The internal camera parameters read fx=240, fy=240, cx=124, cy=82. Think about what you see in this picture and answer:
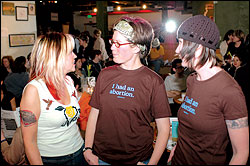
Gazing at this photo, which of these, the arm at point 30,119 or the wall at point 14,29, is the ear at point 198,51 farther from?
the wall at point 14,29

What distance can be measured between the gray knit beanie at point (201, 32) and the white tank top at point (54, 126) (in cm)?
95

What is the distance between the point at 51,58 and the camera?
1650 millimetres

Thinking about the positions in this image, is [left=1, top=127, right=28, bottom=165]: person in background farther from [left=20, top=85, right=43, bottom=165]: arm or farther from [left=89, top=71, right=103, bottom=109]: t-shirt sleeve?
[left=89, top=71, right=103, bottom=109]: t-shirt sleeve

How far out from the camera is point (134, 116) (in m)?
1.59

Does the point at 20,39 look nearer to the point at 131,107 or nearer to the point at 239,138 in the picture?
the point at 131,107

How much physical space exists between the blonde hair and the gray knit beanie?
0.84 metres

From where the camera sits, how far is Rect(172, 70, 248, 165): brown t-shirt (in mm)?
1318

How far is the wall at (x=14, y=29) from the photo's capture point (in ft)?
21.0

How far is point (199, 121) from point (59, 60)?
1.01 metres

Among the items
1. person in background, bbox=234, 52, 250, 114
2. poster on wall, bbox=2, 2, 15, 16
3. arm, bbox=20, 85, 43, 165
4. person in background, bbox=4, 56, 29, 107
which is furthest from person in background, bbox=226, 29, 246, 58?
poster on wall, bbox=2, 2, 15, 16

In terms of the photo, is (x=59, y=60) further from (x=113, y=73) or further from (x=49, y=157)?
(x=49, y=157)

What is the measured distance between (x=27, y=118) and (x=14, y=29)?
594 cm

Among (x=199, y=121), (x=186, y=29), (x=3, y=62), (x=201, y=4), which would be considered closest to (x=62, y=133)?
(x=199, y=121)

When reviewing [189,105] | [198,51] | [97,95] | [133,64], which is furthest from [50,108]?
[198,51]
